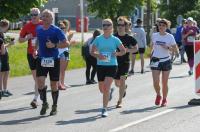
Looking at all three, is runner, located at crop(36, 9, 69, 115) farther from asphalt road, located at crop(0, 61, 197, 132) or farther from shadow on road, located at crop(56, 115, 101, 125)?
shadow on road, located at crop(56, 115, 101, 125)

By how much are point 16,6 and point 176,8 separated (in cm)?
3280

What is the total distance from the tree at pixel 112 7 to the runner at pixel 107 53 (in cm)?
2832

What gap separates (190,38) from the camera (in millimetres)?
22078

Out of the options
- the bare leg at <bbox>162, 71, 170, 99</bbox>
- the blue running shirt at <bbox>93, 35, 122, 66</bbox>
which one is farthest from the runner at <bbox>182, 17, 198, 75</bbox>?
the blue running shirt at <bbox>93, 35, 122, 66</bbox>

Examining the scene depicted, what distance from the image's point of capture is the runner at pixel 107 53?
40.0ft

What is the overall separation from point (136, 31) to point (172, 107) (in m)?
9.66

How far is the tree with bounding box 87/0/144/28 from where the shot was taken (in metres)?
40.8

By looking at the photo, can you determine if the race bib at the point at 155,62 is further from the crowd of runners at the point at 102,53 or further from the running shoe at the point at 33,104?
the running shoe at the point at 33,104

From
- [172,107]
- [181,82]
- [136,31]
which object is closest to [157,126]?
[172,107]

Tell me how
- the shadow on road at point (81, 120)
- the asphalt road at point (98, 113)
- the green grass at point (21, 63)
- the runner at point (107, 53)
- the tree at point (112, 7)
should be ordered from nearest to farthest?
the asphalt road at point (98, 113) → the shadow on road at point (81, 120) → the runner at point (107, 53) → the green grass at point (21, 63) → the tree at point (112, 7)

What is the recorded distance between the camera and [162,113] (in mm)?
12531

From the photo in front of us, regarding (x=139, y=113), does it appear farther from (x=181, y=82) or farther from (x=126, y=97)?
(x=181, y=82)

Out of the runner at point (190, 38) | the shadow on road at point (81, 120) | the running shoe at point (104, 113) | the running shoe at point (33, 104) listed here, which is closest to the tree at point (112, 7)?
the runner at point (190, 38)

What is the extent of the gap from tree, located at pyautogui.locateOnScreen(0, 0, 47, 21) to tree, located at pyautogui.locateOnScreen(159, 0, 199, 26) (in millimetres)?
31240
